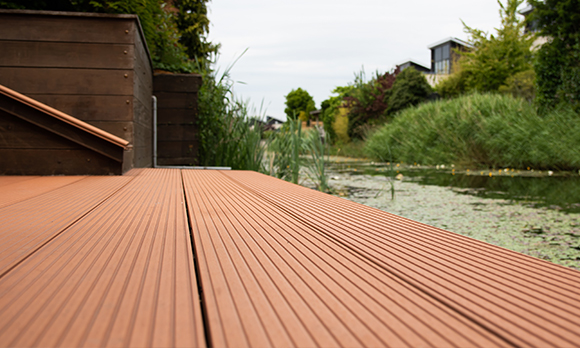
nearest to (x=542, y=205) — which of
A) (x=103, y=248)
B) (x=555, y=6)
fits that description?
(x=103, y=248)

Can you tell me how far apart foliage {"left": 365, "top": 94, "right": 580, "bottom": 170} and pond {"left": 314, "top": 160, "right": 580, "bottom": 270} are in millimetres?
430

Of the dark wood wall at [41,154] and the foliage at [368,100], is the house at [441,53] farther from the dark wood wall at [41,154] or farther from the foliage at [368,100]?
the dark wood wall at [41,154]

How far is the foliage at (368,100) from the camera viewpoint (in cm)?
1622

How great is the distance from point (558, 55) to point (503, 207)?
550 cm

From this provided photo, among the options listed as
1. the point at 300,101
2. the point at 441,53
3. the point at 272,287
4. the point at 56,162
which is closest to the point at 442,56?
the point at 441,53

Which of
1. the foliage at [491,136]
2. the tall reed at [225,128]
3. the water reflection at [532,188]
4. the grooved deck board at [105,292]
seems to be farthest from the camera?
the foliage at [491,136]

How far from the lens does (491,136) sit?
22.5ft

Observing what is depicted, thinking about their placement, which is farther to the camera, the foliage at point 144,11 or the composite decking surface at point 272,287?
the foliage at point 144,11

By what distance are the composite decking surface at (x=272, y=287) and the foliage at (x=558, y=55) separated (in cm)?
728

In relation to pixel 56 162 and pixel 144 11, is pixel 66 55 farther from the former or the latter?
pixel 144 11

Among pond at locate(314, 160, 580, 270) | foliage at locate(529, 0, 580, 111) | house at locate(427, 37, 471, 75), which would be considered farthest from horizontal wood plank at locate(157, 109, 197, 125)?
house at locate(427, 37, 471, 75)

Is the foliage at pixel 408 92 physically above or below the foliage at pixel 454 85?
below

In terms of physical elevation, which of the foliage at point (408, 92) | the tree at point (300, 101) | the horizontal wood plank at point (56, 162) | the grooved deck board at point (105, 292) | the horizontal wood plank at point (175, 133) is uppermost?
the tree at point (300, 101)

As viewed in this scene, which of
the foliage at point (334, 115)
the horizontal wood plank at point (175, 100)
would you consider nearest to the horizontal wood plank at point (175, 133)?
the horizontal wood plank at point (175, 100)
